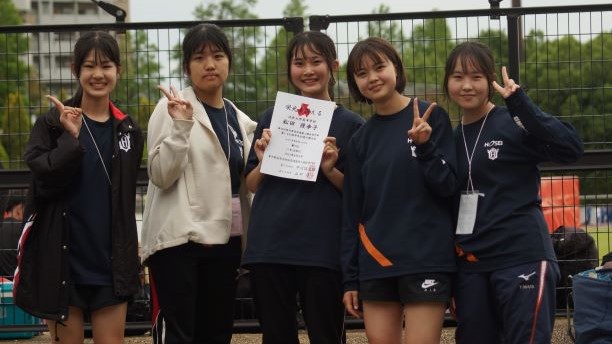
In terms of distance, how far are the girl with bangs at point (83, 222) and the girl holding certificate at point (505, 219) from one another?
1611 mm

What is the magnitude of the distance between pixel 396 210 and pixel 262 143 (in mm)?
755

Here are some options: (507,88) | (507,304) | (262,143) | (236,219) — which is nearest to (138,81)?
(236,219)

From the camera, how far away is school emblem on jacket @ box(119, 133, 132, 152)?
5.36 meters

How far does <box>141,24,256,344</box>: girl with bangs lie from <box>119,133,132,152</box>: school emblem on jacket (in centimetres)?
11

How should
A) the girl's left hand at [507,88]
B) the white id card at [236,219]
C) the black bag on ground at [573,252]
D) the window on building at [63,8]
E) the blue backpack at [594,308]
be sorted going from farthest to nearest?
the window on building at [63,8] → the black bag on ground at [573,252] → the blue backpack at [594,308] → the white id card at [236,219] → the girl's left hand at [507,88]

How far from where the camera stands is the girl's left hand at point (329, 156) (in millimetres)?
5203

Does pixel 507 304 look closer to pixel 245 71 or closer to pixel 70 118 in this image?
Answer: pixel 70 118

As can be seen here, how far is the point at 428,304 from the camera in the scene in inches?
193

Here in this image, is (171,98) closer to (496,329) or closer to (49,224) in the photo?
(49,224)

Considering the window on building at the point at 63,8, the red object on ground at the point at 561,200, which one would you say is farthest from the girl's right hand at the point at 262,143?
the window on building at the point at 63,8

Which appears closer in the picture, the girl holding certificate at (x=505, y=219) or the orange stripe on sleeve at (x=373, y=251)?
the girl holding certificate at (x=505, y=219)

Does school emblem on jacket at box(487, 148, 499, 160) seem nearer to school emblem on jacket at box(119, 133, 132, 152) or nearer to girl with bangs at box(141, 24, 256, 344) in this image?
girl with bangs at box(141, 24, 256, 344)

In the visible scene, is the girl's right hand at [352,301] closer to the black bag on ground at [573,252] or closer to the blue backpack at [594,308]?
the blue backpack at [594,308]

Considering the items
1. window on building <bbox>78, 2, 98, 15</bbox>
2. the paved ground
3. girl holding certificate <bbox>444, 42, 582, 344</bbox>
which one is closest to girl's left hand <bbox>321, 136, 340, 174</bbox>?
girl holding certificate <bbox>444, 42, 582, 344</bbox>
